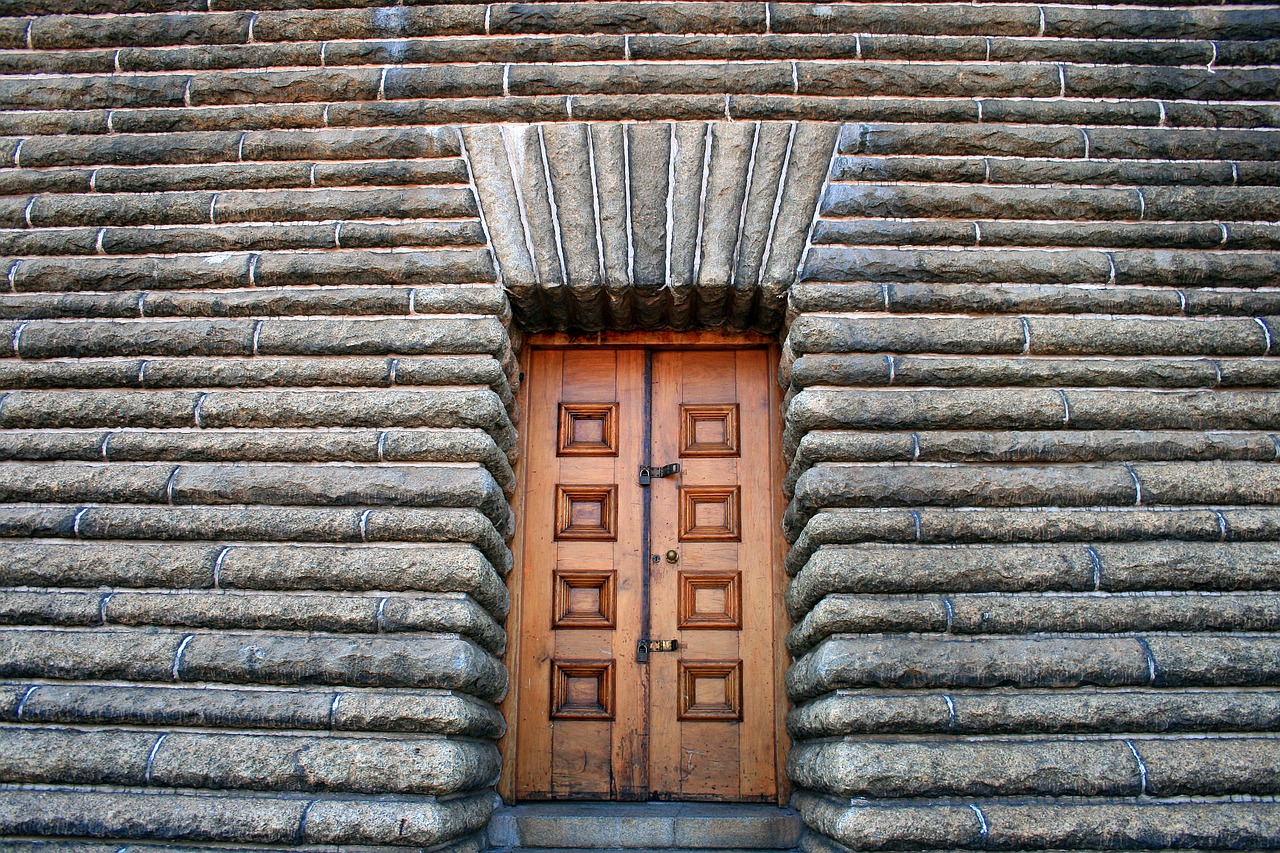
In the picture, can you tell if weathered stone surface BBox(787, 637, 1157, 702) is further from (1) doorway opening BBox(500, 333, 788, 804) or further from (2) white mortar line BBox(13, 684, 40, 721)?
(2) white mortar line BBox(13, 684, 40, 721)

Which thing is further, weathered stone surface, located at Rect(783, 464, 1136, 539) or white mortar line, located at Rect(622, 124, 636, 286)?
white mortar line, located at Rect(622, 124, 636, 286)

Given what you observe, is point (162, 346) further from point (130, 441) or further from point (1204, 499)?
point (1204, 499)

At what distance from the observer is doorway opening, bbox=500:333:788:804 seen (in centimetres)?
411

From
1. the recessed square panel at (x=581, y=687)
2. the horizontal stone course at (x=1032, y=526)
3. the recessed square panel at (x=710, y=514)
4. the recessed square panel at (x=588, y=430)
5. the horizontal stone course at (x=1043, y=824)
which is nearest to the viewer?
the horizontal stone course at (x=1043, y=824)

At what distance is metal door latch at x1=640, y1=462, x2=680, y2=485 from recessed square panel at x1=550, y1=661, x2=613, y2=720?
34.5 inches

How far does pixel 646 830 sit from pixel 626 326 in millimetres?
2286

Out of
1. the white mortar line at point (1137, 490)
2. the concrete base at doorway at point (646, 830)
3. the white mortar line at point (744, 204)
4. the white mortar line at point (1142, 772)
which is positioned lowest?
the concrete base at doorway at point (646, 830)

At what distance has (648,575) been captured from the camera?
428cm

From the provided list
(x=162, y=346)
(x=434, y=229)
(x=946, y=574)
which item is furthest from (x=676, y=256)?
(x=162, y=346)

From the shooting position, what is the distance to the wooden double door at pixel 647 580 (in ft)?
13.5

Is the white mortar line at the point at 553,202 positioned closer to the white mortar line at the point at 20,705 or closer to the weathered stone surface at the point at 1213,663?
the white mortar line at the point at 20,705

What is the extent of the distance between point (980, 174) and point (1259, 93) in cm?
147

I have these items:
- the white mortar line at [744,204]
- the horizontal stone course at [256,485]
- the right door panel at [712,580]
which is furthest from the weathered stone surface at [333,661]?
the white mortar line at [744,204]

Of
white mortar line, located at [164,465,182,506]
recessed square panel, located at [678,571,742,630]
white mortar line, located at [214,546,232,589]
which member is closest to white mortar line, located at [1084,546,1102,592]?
recessed square panel, located at [678,571,742,630]
